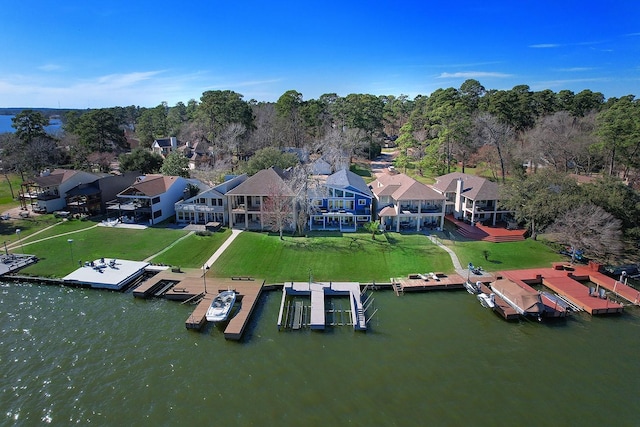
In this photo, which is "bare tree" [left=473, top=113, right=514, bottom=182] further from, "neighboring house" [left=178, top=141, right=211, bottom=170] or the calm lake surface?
"neighboring house" [left=178, top=141, right=211, bottom=170]

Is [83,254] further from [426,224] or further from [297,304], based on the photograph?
[426,224]

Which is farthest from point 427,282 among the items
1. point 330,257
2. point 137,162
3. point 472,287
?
point 137,162

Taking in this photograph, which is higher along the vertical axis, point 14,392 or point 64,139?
point 64,139

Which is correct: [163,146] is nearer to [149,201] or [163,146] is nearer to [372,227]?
[149,201]

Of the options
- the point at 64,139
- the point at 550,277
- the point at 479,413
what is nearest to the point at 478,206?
the point at 550,277

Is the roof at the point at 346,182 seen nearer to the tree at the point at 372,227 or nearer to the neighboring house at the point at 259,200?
the tree at the point at 372,227

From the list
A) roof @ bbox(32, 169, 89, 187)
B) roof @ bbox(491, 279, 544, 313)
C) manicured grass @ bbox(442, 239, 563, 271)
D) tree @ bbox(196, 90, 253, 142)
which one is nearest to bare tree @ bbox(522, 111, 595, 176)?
manicured grass @ bbox(442, 239, 563, 271)
